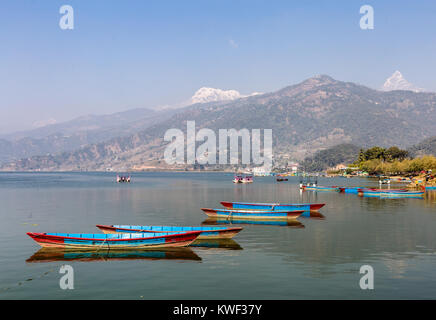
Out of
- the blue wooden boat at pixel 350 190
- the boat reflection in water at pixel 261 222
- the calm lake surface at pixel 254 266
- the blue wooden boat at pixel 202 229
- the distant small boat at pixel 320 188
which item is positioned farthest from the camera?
the distant small boat at pixel 320 188

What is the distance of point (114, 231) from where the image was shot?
159ft

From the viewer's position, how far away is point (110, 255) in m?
40.8

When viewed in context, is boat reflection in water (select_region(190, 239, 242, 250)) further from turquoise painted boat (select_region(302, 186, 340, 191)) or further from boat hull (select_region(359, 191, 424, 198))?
turquoise painted boat (select_region(302, 186, 340, 191))

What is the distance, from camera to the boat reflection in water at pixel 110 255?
39938mm

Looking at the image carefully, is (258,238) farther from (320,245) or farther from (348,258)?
(348,258)

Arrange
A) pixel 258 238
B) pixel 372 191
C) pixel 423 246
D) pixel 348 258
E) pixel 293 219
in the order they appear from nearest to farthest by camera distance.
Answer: pixel 348 258 → pixel 423 246 → pixel 258 238 → pixel 293 219 → pixel 372 191

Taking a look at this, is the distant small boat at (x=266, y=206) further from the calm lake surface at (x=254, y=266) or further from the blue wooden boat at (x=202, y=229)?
the blue wooden boat at (x=202, y=229)

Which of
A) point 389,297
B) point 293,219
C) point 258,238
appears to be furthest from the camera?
point 293,219

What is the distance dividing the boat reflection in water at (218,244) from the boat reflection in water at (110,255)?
2.98 meters

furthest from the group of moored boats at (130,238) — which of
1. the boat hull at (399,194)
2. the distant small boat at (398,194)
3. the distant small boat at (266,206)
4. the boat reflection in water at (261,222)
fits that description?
the distant small boat at (398,194)

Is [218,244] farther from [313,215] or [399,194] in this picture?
[399,194]
